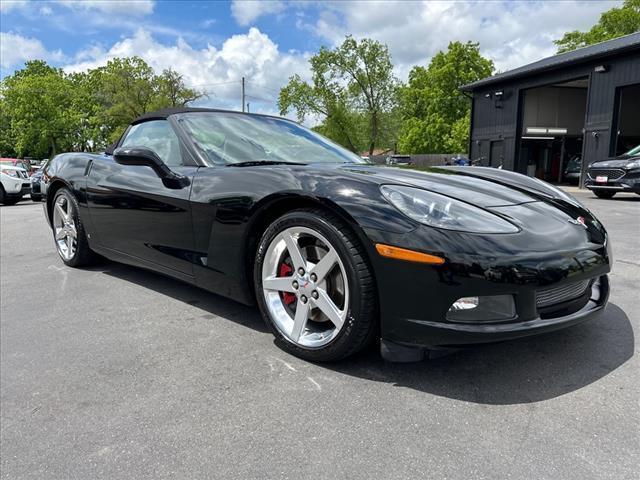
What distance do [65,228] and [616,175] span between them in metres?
11.2

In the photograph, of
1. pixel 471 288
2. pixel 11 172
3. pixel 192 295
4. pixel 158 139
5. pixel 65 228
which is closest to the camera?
pixel 471 288

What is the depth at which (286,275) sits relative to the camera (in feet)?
7.99

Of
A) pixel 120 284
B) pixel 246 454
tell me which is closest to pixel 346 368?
pixel 246 454

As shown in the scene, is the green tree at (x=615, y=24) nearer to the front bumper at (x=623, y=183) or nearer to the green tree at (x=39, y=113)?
the front bumper at (x=623, y=183)

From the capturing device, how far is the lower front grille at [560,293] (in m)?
1.92

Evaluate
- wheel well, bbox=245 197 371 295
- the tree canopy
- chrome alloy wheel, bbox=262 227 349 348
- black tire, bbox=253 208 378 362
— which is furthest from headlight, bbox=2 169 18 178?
the tree canopy

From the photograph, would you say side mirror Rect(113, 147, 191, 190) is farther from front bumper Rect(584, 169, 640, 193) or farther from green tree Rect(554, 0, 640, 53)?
green tree Rect(554, 0, 640, 53)

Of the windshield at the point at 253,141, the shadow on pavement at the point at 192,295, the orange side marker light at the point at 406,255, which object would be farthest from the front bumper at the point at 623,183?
the orange side marker light at the point at 406,255

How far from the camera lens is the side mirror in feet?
9.31

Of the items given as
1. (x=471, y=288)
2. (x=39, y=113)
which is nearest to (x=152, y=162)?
(x=471, y=288)

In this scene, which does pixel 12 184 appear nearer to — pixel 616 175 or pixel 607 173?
pixel 607 173

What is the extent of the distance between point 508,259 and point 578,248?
0.43m

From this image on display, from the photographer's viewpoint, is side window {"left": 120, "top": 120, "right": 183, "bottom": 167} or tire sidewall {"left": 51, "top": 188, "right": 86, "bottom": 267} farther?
tire sidewall {"left": 51, "top": 188, "right": 86, "bottom": 267}

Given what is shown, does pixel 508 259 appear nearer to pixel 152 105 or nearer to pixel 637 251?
pixel 637 251
